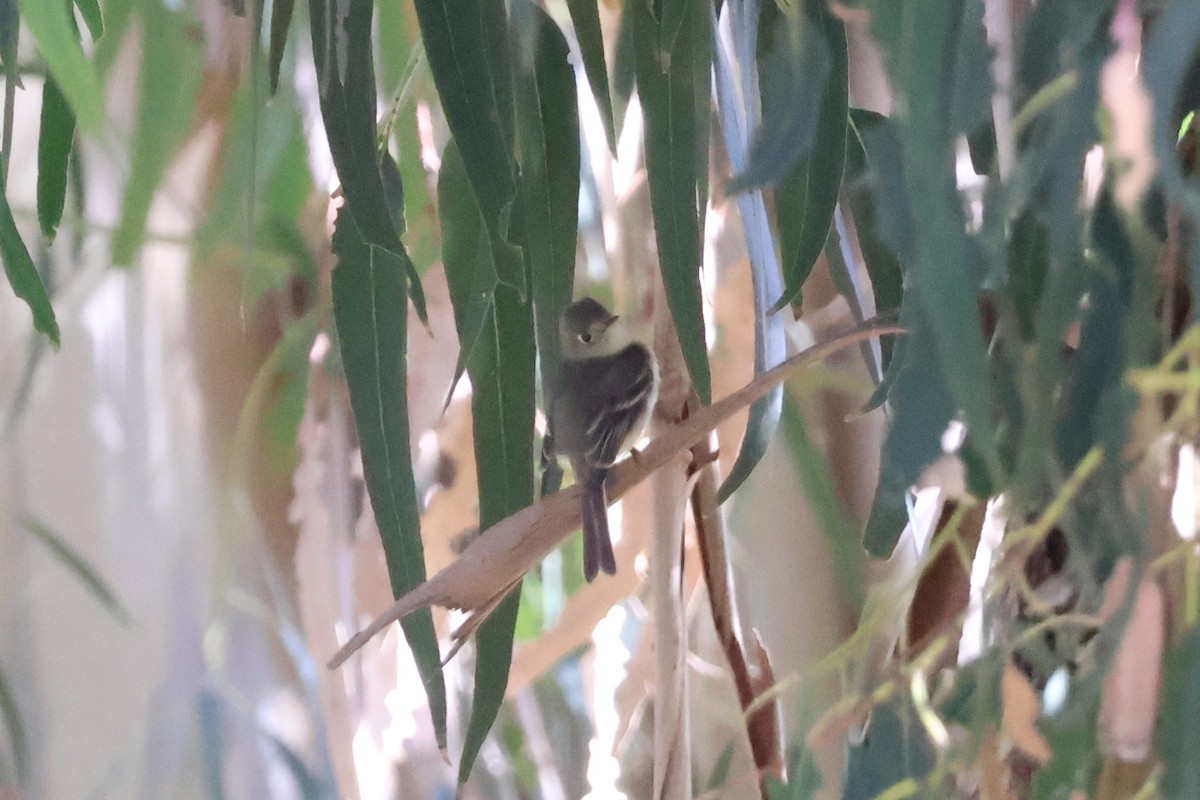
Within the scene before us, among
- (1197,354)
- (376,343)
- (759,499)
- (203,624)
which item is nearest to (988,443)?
(1197,354)

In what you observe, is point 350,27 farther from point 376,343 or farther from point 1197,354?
point 1197,354

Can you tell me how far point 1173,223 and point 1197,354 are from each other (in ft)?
0.23

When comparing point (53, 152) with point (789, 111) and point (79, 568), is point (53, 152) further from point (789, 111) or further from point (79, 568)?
point (79, 568)

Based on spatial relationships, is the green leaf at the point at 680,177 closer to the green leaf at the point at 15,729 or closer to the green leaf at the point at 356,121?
the green leaf at the point at 356,121

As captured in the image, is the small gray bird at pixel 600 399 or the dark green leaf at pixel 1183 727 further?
the small gray bird at pixel 600 399

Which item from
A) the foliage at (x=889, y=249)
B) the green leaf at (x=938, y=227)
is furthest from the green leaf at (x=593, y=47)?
the green leaf at (x=938, y=227)

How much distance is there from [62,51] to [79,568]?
712 mm

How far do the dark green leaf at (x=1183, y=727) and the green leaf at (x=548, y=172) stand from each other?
0.81 feet

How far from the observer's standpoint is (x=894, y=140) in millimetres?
258

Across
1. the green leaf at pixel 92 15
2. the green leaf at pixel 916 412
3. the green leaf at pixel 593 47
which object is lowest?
the green leaf at pixel 916 412

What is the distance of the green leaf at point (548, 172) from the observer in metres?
0.42

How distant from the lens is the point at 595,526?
51 centimetres

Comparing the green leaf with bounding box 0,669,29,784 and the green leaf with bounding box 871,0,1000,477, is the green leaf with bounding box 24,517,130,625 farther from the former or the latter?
the green leaf with bounding box 871,0,1000,477

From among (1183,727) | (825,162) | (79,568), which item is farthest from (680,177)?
(79,568)
